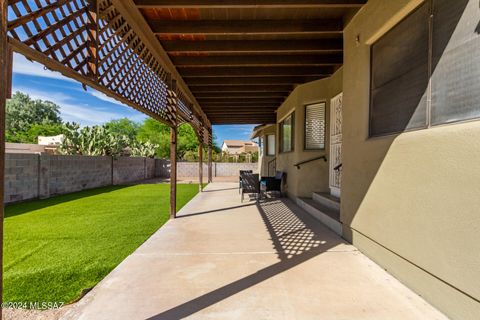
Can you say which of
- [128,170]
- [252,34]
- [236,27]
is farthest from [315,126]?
[128,170]

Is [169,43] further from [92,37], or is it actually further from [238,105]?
[238,105]

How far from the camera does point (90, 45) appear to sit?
2.95 metres

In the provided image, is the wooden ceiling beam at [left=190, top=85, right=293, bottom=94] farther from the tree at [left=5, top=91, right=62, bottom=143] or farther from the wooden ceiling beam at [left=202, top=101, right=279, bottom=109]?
the tree at [left=5, top=91, right=62, bottom=143]

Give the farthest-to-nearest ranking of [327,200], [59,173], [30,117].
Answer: [30,117] → [59,173] → [327,200]

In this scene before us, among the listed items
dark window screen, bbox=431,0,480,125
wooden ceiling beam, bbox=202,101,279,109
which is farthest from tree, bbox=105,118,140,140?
dark window screen, bbox=431,0,480,125

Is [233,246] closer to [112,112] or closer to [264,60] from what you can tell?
[264,60]

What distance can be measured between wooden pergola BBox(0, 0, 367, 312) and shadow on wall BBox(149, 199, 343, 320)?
166cm

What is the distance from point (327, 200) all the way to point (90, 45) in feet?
16.6

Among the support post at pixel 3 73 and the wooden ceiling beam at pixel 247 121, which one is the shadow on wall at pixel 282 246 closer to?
the support post at pixel 3 73

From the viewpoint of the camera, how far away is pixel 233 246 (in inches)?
159

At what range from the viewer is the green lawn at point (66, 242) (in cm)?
284

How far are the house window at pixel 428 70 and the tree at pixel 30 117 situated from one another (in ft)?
163

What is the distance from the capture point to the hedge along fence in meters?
7.71

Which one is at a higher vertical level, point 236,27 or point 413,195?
point 236,27
